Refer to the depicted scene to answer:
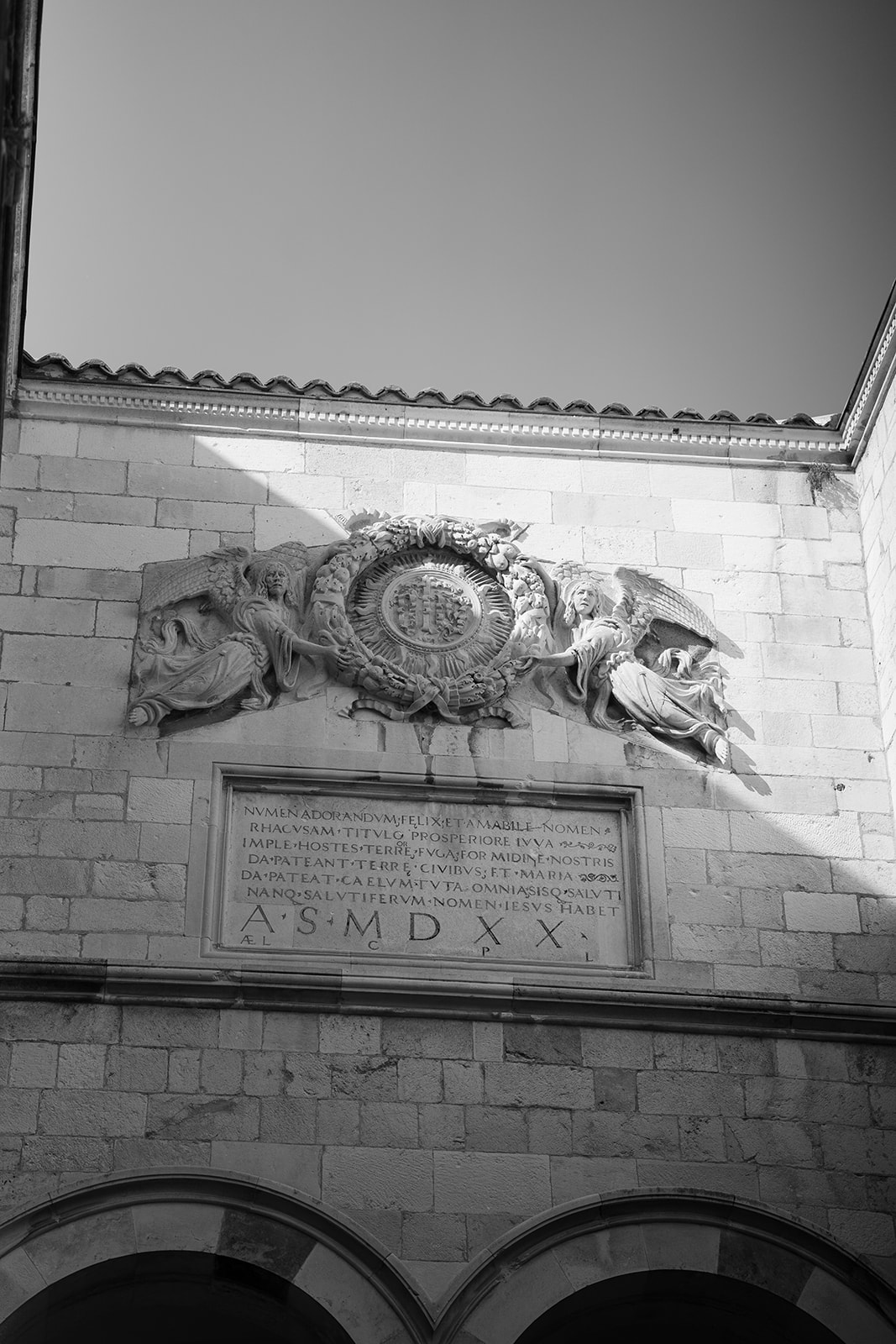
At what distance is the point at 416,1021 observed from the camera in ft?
35.9

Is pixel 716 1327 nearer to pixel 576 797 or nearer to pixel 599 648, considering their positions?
pixel 576 797

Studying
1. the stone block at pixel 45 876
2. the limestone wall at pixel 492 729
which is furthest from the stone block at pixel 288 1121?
the stone block at pixel 45 876

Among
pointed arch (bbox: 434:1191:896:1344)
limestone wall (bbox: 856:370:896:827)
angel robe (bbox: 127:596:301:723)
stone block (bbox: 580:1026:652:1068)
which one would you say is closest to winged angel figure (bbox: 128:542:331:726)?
angel robe (bbox: 127:596:301:723)

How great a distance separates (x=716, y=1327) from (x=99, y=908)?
3760 millimetres

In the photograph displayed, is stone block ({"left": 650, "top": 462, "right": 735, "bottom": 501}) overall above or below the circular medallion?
above

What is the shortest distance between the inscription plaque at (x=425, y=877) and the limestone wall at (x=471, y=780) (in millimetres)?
203

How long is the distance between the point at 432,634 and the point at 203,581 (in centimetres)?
133

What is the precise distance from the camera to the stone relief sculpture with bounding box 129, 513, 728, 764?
12.0 m

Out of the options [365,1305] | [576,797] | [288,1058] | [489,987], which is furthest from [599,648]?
[365,1305]

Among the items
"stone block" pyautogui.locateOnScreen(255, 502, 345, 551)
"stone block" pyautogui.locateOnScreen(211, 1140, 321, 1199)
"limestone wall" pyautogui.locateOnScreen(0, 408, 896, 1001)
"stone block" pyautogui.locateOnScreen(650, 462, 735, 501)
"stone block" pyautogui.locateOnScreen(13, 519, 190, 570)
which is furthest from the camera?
"stone block" pyautogui.locateOnScreen(650, 462, 735, 501)

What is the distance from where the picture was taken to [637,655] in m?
12.5

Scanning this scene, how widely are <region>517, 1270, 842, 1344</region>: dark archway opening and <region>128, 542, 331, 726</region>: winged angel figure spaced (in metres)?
3.64

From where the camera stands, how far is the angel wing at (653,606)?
1253 centimetres

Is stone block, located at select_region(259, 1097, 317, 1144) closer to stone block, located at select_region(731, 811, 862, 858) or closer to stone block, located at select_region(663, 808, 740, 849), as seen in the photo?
stone block, located at select_region(663, 808, 740, 849)
